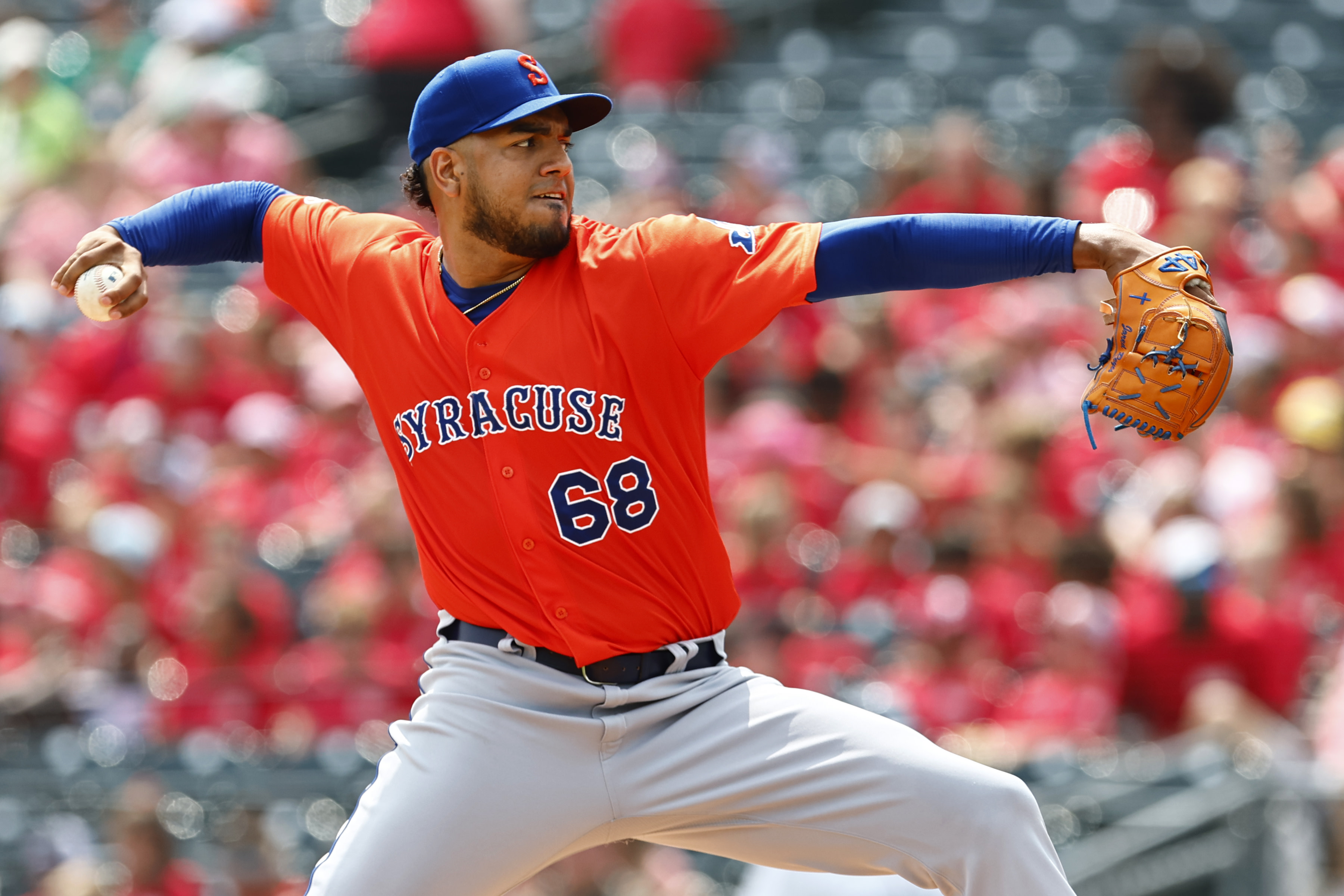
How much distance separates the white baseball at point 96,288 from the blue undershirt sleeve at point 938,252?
48.9 inches

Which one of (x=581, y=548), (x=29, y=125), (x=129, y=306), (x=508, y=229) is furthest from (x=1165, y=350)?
(x=29, y=125)

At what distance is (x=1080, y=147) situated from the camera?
925 centimetres

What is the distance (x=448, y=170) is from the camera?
3275mm

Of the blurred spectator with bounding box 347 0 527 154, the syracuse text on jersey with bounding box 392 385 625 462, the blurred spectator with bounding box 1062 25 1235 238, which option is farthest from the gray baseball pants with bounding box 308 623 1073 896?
the blurred spectator with bounding box 347 0 527 154

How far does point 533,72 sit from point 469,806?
1325 mm

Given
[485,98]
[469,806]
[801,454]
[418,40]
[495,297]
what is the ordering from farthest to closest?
[418,40] < [801,454] < [495,297] < [485,98] < [469,806]

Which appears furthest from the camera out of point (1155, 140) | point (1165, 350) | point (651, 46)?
point (651, 46)

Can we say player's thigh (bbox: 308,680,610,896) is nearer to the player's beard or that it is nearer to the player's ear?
the player's beard

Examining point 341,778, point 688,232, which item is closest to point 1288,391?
point 341,778

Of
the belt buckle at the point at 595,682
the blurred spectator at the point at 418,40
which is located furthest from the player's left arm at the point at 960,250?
the blurred spectator at the point at 418,40

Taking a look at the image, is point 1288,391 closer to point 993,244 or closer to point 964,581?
point 964,581

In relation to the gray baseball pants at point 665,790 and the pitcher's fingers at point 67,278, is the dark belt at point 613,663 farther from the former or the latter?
the pitcher's fingers at point 67,278

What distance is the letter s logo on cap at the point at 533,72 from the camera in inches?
126

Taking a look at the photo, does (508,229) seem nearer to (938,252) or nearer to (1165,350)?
(938,252)
